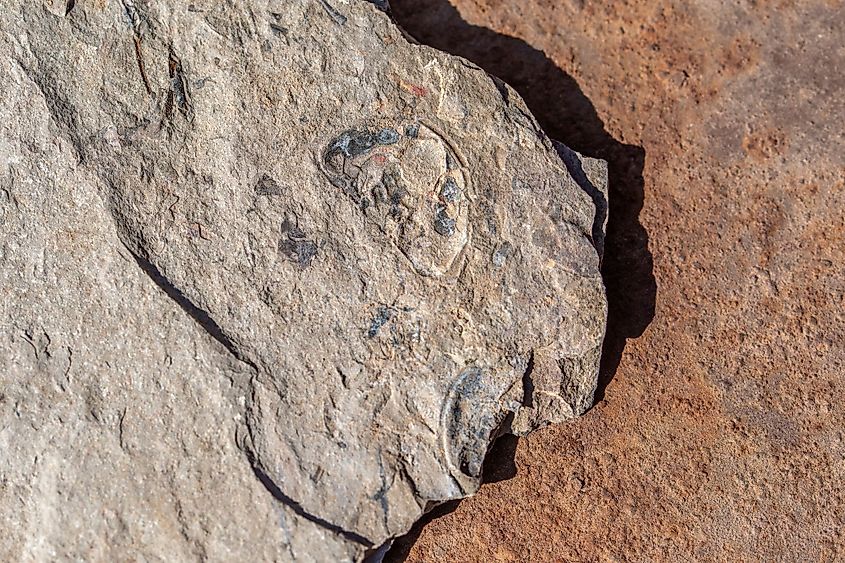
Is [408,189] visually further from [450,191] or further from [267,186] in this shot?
[267,186]

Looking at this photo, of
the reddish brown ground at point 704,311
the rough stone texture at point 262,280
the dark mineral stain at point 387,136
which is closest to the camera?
the rough stone texture at point 262,280

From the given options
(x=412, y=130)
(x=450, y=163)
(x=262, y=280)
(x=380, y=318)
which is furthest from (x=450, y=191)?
(x=262, y=280)

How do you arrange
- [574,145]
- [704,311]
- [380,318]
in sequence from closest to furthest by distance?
[380,318] < [704,311] < [574,145]

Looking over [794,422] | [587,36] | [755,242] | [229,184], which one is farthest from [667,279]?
[229,184]

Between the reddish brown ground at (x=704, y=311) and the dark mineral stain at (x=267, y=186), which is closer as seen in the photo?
the dark mineral stain at (x=267, y=186)

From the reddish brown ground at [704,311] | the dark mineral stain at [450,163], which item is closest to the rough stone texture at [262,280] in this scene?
the dark mineral stain at [450,163]

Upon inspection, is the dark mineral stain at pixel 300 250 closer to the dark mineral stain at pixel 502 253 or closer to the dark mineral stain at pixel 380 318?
the dark mineral stain at pixel 380 318
